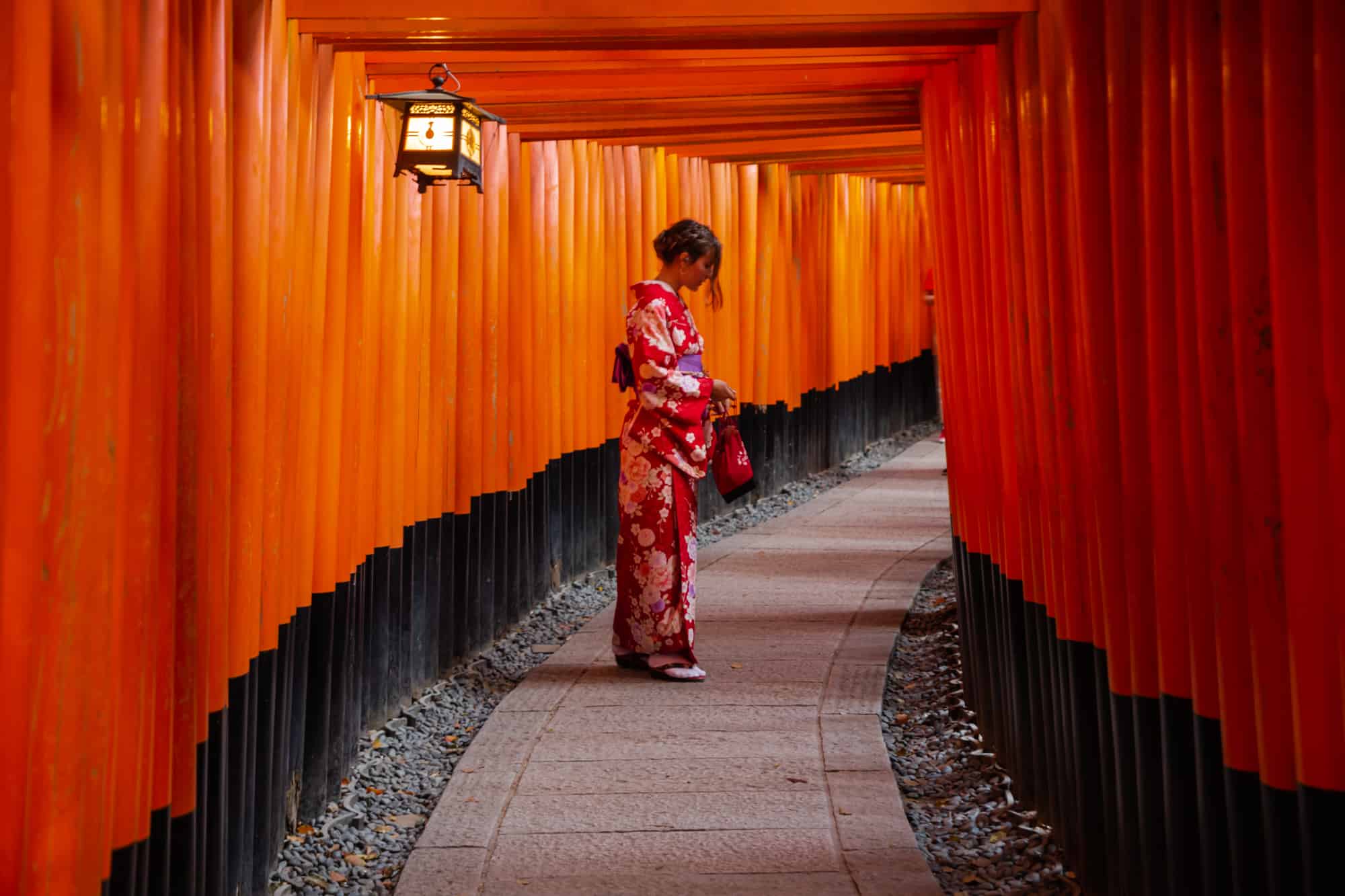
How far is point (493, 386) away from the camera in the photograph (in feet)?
22.8

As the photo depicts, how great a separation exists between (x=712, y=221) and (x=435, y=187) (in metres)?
5.36

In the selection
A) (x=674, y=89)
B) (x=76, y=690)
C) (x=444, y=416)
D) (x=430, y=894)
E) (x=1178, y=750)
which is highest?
(x=674, y=89)

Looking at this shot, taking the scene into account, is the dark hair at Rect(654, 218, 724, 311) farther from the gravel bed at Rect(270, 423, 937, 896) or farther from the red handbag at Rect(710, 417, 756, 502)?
the gravel bed at Rect(270, 423, 937, 896)

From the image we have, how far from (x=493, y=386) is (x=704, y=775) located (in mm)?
2737

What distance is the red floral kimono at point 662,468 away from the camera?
235 inches

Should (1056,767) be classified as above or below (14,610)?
below

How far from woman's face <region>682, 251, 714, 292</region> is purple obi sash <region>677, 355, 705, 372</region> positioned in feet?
0.95

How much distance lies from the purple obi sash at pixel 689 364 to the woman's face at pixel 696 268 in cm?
29

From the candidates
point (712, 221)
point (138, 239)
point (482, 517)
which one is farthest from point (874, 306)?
point (138, 239)

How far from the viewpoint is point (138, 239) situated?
260 cm

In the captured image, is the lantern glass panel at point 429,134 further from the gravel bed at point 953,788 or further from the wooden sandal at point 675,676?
the gravel bed at point 953,788

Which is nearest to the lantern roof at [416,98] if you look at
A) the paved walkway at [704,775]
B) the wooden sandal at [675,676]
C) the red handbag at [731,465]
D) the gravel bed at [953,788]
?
the red handbag at [731,465]

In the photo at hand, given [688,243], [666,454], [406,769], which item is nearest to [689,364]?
[666,454]

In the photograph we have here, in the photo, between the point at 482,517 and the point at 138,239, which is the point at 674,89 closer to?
the point at 482,517
